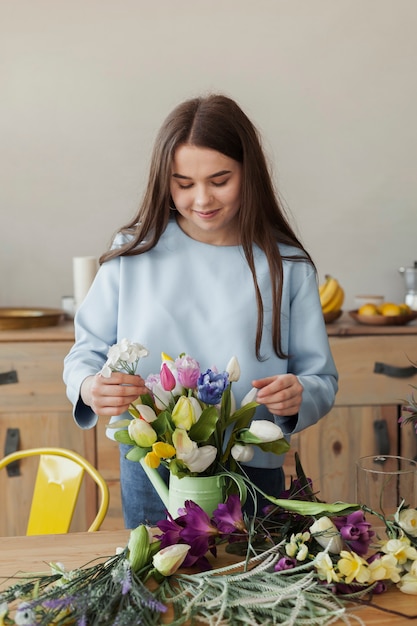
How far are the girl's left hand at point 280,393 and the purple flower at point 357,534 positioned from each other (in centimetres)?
27

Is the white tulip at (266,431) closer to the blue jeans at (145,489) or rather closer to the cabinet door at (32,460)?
the blue jeans at (145,489)

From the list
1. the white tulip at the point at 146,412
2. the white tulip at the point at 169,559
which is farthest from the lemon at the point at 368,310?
the white tulip at the point at 169,559

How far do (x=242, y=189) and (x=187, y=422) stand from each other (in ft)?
1.85

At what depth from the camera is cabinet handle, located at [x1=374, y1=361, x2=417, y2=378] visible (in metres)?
2.85


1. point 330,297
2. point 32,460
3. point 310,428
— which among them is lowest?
point 32,460

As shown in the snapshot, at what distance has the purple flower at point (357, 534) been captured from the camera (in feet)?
3.77

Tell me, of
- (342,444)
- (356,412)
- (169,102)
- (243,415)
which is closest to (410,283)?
(356,412)

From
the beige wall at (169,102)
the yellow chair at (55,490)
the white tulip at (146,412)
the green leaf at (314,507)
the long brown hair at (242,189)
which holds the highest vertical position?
the beige wall at (169,102)

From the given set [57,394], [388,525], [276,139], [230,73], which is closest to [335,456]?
[57,394]

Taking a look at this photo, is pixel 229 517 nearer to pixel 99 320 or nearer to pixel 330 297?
pixel 99 320

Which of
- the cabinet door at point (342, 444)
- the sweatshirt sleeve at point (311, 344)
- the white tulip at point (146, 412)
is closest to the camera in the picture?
the white tulip at point (146, 412)

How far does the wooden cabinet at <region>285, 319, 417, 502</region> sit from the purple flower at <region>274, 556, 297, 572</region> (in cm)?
173

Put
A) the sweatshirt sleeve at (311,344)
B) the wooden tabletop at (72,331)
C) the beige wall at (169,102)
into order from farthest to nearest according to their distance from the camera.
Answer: the beige wall at (169,102), the wooden tabletop at (72,331), the sweatshirt sleeve at (311,344)

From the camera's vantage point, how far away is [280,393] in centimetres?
140
